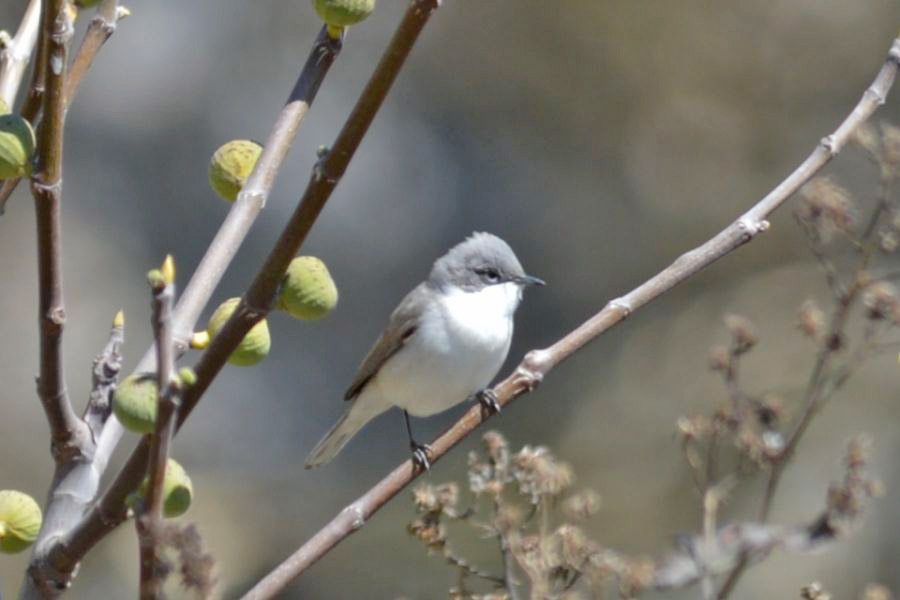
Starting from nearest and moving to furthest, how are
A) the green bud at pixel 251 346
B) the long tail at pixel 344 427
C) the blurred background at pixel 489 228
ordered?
the green bud at pixel 251 346 → the long tail at pixel 344 427 → the blurred background at pixel 489 228

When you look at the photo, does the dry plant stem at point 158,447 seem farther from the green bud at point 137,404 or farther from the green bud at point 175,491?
the green bud at point 175,491

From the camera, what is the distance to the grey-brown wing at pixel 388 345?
412 centimetres

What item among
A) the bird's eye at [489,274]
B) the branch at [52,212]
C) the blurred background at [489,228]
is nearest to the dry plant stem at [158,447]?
the branch at [52,212]

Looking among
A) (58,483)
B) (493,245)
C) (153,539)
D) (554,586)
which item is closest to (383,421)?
(493,245)

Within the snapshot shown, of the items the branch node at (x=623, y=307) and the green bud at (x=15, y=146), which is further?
the branch node at (x=623, y=307)

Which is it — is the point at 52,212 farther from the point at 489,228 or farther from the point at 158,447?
the point at 489,228

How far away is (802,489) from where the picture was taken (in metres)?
7.16

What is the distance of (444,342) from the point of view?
3.99 m

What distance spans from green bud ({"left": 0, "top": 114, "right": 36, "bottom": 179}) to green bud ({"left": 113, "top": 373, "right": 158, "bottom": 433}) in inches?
10.6

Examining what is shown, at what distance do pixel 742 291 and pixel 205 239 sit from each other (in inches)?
125

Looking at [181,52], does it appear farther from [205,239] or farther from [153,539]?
[153,539]

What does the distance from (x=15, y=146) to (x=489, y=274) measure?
277 cm

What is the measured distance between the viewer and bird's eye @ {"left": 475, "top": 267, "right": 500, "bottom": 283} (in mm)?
4180

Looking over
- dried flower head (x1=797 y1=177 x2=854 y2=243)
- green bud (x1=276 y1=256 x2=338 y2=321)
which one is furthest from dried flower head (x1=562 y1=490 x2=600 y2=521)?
green bud (x1=276 y1=256 x2=338 y2=321)
